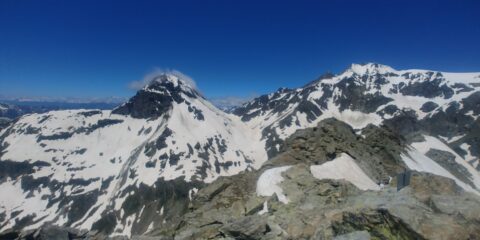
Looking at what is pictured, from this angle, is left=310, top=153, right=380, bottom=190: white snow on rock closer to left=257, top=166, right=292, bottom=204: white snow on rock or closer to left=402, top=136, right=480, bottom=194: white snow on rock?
left=257, top=166, right=292, bottom=204: white snow on rock

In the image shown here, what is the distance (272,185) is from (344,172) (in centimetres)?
1991

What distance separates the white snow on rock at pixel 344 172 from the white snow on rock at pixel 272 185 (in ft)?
32.9

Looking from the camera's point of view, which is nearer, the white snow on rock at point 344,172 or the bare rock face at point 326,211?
the bare rock face at point 326,211

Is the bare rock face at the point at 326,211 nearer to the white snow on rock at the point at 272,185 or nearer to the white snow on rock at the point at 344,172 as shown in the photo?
the white snow on rock at the point at 272,185

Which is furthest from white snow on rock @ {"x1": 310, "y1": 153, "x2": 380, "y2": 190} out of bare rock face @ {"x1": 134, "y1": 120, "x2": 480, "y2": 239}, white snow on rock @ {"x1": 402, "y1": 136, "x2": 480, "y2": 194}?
white snow on rock @ {"x1": 402, "y1": 136, "x2": 480, "y2": 194}

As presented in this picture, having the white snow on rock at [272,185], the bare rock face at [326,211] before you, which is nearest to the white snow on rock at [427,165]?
the bare rock face at [326,211]

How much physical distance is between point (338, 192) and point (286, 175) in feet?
31.4

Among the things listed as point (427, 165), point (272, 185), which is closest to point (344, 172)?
point (272, 185)

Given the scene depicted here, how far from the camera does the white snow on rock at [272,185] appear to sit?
1539 inches

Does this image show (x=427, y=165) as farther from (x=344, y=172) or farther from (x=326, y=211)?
(x=326, y=211)

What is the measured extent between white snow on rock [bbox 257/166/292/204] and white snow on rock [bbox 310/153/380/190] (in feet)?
32.9

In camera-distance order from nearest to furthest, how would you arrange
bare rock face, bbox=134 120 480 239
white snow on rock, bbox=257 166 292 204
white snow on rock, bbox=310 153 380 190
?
bare rock face, bbox=134 120 480 239
white snow on rock, bbox=257 166 292 204
white snow on rock, bbox=310 153 380 190

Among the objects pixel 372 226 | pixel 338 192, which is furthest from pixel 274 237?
pixel 338 192

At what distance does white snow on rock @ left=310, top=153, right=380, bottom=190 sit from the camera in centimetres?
5362
